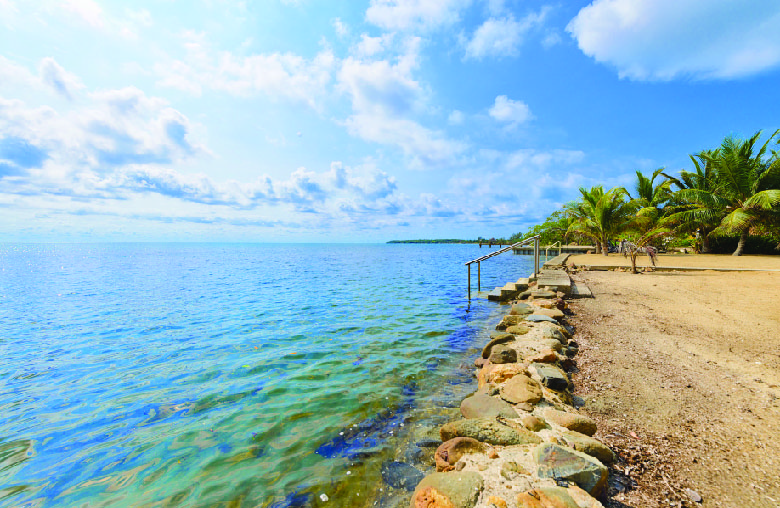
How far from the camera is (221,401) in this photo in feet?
16.6

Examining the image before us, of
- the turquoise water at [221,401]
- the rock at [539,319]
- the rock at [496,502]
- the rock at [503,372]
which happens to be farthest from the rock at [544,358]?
the rock at [496,502]

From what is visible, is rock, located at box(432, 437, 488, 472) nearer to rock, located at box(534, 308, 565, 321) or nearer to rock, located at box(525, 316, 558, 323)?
rock, located at box(525, 316, 558, 323)

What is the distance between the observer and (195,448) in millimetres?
3898

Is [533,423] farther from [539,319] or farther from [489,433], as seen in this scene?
[539,319]

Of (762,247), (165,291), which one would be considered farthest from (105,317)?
(762,247)

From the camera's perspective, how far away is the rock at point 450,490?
2344mm

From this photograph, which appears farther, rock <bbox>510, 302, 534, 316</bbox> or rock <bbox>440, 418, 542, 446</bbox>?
rock <bbox>510, 302, 534, 316</bbox>

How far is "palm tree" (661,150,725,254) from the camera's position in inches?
907

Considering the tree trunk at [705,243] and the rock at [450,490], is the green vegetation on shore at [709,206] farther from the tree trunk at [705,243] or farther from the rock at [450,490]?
the rock at [450,490]

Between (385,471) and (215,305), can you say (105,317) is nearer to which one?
(215,305)

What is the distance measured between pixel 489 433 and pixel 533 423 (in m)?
0.49

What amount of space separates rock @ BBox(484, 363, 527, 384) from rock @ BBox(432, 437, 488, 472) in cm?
157

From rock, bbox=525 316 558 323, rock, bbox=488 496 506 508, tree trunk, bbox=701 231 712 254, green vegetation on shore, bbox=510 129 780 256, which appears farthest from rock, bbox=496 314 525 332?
tree trunk, bbox=701 231 712 254

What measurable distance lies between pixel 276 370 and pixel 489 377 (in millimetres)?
3923
